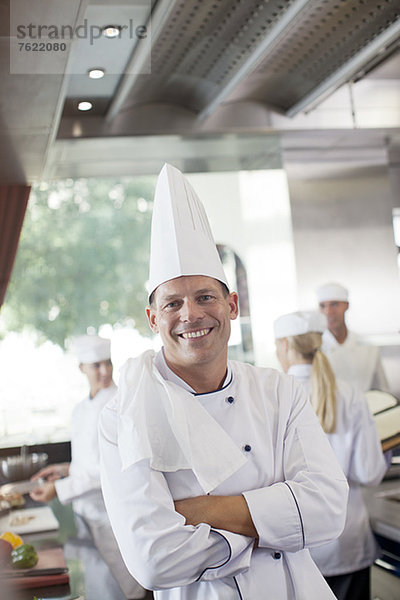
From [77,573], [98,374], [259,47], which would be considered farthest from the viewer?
[98,374]

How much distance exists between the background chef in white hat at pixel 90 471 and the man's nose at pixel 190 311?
2.52ft

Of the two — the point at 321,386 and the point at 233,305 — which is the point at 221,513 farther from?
the point at 321,386

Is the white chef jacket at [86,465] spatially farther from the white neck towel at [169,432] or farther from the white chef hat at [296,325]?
the white neck towel at [169,432]

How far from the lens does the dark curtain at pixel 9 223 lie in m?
2.83

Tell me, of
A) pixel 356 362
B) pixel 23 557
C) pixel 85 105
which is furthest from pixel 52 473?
pixel 85 105

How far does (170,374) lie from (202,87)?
4.59 ft

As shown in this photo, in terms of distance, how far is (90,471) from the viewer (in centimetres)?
222

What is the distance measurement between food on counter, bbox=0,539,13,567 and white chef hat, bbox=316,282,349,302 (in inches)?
66.3

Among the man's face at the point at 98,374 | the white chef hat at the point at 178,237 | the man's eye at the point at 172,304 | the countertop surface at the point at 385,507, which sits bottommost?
Answer: the countertop surface at the point at 385,507

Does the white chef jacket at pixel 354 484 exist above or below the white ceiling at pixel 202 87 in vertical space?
below

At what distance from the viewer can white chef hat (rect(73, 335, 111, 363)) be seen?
107 inches

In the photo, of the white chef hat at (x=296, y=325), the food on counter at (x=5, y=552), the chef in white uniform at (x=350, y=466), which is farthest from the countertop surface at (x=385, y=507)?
the food on counter at (x=5, y=552)

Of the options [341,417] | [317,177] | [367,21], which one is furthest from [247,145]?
[341,417]

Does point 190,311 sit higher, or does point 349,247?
point 349,247
